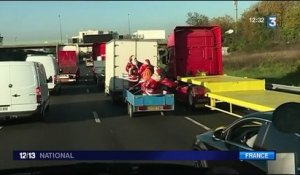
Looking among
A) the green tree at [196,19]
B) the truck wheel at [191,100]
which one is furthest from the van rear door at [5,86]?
the green tree at [196,19]

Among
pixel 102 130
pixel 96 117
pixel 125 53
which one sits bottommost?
pixel 96 117

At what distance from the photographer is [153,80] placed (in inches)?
762

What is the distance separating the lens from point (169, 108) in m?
19.1

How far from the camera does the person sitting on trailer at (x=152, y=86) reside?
19.2 metres

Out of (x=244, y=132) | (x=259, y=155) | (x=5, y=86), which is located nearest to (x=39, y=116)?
(x=5, y=86)

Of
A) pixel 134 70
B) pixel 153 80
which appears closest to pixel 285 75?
pixel 134 70

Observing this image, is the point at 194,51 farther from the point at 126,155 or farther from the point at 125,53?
the point at 126,155

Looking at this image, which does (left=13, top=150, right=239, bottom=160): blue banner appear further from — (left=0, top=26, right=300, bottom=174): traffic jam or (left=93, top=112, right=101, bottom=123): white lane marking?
(left=93, top=112, right=101, bottom=123): white lane marking

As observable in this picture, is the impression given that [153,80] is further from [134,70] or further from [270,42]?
[270,42]

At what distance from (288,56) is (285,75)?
856 centimetres

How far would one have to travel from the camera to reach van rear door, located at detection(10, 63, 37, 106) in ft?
57.3

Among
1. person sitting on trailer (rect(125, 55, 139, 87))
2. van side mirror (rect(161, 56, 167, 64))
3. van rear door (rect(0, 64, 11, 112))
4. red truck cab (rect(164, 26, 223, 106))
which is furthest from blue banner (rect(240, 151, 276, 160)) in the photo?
van side mirror (rect(161, 56, 167, 64))

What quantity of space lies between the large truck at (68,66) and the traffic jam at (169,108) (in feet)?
33.0

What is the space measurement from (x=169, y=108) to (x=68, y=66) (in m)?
25.7
